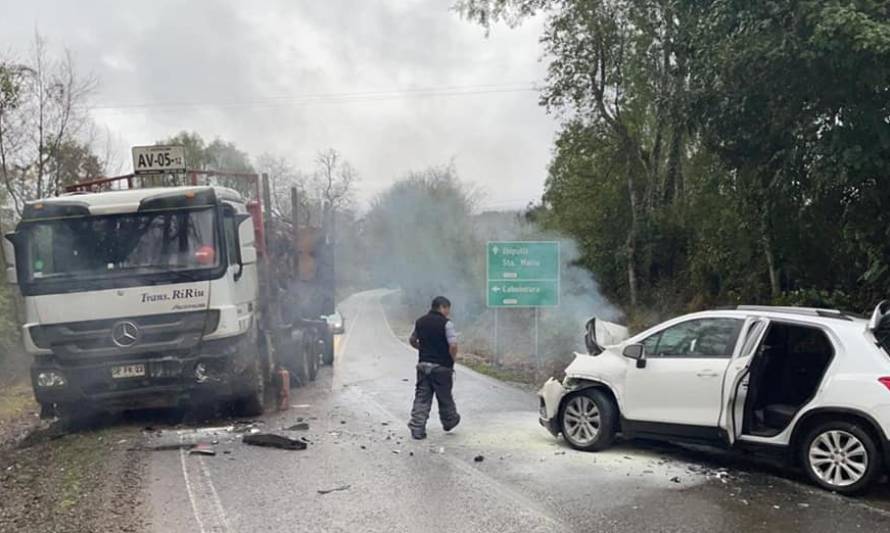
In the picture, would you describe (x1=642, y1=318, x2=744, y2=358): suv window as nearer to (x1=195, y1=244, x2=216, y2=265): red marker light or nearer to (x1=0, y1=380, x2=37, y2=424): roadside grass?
(x1=195, y1=244, x2=216, y2=265): red marker light

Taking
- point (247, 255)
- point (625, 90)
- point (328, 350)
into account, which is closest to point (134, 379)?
point (247, 255)

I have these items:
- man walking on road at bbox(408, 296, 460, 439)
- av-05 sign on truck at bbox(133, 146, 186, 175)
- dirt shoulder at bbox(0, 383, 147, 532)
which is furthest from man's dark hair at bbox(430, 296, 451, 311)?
av-05 sign on truck at bbox(133, 146, 186, 175)

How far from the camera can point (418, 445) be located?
859cm

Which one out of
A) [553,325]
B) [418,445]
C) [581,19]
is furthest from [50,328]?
[581,19]

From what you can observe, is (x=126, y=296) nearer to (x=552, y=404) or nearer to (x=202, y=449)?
(x=202, y=449)

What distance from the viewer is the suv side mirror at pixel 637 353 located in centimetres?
771

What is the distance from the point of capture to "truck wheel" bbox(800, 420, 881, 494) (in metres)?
6.29

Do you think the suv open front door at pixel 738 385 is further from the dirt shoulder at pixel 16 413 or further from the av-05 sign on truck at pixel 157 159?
the dirt shoulder at pixel 16 413

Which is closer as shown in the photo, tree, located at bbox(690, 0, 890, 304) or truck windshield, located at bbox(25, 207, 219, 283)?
tree, located at bbox(690, 0, 890, 304)

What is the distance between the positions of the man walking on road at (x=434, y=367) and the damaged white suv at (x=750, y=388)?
47.2 inches

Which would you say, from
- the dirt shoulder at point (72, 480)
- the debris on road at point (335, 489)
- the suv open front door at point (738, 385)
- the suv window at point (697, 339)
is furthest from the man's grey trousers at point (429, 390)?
the suv open front door at point (738, 385)

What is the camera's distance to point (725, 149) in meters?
10.8

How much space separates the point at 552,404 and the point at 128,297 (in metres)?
5.11

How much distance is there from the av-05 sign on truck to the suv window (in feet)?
24.8
